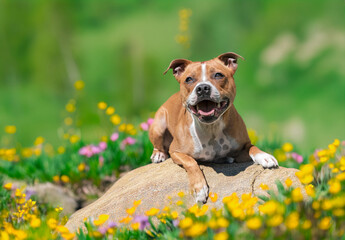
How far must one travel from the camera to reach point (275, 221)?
2871 millimetres

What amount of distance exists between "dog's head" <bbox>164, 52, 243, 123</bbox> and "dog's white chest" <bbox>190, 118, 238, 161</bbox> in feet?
0.97

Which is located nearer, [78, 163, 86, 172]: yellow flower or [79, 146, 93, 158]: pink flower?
[78, 163, 86, 172]: yellow flower

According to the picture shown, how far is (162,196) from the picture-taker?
15.3 ft

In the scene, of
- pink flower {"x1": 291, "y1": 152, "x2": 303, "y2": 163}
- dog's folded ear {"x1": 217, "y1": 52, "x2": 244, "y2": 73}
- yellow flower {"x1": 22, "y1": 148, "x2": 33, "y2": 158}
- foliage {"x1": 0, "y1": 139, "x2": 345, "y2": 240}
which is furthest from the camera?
yellow flower {"x1": 22, "y1": 148, "x2": 33, "y2": 158}

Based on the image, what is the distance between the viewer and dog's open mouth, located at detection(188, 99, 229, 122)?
428cm

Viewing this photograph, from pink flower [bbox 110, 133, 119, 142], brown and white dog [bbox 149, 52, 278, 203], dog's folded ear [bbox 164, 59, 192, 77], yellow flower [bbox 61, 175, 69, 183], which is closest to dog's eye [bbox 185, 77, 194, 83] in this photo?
brown and white dog [bbox 149, 52, 278, 203]

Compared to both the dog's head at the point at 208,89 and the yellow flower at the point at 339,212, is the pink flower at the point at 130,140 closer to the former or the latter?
the dog's head at the point at 208,89

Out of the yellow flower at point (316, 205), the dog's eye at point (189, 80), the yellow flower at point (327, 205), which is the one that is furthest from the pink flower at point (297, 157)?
the yellow flower at point (327, 205)

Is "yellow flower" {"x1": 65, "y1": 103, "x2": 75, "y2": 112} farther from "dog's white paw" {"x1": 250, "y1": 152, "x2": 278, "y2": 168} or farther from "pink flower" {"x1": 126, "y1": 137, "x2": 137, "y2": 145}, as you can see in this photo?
"dog's white paw" {"x1": 250, "y1": 152, "x2": 278, "y2": 168}

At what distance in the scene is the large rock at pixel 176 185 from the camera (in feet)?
14.6

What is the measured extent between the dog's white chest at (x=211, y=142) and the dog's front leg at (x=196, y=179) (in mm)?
162

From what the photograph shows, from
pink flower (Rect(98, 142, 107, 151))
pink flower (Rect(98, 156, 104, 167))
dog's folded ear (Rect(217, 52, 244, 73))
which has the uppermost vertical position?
dog's folded ear (Rect(217, 52, 244, 73))

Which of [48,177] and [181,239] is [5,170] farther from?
[181,239]

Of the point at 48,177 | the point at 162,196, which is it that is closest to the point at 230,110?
the point at 162,196
